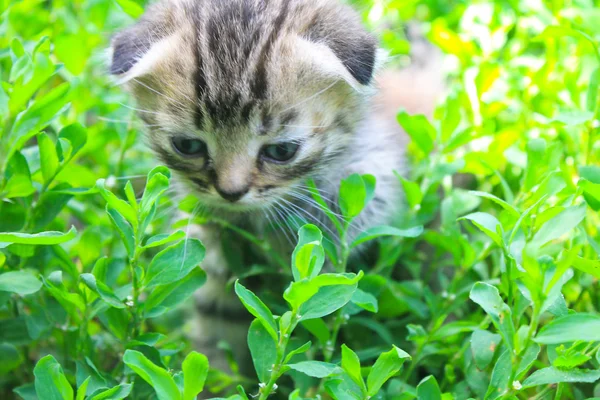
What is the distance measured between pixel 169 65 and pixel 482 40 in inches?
40.9

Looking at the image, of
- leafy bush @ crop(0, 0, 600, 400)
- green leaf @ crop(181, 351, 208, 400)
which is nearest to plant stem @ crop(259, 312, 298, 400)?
leafy bush @ crop(0, 0, 600, 400)

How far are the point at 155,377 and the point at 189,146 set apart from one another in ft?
2.47

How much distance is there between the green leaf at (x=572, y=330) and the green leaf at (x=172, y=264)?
607 millimetres

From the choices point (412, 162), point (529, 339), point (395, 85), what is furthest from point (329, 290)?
point (395, 85)

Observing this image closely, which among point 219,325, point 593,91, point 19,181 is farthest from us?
point 219,325

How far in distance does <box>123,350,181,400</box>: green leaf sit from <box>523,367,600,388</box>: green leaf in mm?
566

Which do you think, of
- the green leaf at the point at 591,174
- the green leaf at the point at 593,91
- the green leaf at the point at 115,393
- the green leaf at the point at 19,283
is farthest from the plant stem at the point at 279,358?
the green leaf at the point at 593,91

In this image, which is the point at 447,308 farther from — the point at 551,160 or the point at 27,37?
the point at 27,37

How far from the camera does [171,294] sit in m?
1.29

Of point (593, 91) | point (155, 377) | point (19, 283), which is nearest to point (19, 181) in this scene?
point (19, 283)

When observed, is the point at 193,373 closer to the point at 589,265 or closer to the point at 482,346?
the point at 482,346

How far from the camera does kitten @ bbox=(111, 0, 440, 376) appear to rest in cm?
152

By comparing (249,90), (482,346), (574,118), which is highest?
(249,90)

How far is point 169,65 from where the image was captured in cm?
158
